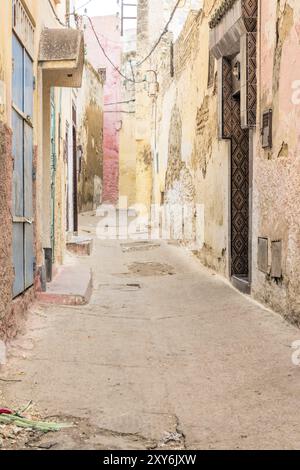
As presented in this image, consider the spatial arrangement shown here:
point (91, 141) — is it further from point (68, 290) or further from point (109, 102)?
point (68, 290)

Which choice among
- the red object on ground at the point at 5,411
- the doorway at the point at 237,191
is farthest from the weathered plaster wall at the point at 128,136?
the red object on ground at the point at 5,411

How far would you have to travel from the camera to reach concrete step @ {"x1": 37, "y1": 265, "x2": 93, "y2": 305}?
6.49 meters

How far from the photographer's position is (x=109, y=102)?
33.0 meters

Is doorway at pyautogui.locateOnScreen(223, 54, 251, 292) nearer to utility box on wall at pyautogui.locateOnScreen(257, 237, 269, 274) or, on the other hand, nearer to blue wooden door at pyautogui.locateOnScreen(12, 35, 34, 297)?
utility box on wall at pyautogui.locateOnScreen(257, 237, 269, 274)

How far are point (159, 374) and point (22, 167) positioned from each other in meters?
2.28

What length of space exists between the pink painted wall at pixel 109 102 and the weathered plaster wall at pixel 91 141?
1.33 m

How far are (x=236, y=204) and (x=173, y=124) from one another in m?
7.14

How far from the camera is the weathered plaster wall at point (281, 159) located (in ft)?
17.9

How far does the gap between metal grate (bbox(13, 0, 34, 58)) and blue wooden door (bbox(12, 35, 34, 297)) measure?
78 millimetres

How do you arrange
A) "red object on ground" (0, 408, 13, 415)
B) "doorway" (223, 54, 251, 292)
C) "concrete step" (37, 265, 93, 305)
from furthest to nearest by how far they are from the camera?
"doorway" (223, 54, 251, 292)
"concrete step" (37, 265, 93, 305)
"red object on ground" (0, 408, 13, 415)

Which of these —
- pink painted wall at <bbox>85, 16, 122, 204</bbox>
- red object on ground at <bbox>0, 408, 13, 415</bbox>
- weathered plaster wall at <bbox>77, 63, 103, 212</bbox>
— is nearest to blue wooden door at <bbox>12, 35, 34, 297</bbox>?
red object on ground at <bbox>0, 408, 13, 415</bbox>

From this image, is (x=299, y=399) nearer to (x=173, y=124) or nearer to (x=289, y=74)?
(x=289, y=74)

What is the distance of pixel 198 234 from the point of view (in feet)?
35.3

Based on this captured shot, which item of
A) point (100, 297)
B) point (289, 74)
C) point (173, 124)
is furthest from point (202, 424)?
point (173, 124)
